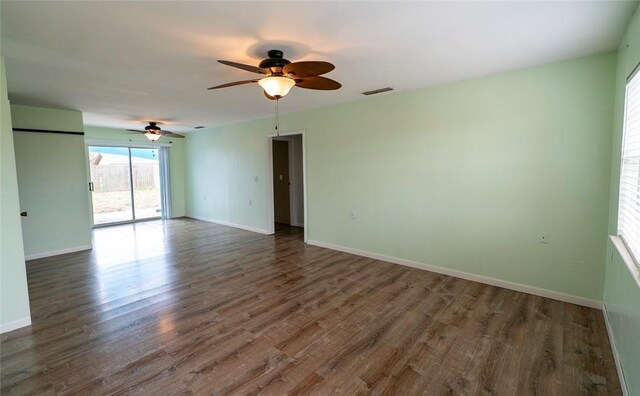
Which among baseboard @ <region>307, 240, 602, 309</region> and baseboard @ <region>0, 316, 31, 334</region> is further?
baseboard @ <region>307, 240, 602, 309</region>

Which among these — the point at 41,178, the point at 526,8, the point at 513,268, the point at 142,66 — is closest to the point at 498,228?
the point at 513,268

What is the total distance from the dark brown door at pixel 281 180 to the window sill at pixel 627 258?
5.96 m

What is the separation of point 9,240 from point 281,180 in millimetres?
5173

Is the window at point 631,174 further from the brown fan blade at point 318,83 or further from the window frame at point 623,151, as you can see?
the brown fan blade at point 318,83

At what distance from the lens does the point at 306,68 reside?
85.5 inches

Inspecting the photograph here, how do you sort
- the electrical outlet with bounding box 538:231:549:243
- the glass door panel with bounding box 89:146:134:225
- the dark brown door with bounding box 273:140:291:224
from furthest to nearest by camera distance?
the dark brown door with bounding box 273:140:291:224
the glass door panel with bounding box 89:146:134:225
the electrical outlet with bounding box 538:231:549:243

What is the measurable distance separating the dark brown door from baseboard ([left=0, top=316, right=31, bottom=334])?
496 centimetres

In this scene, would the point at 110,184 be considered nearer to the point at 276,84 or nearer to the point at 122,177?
the point at 122,177

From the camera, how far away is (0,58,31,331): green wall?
2543 millimetres

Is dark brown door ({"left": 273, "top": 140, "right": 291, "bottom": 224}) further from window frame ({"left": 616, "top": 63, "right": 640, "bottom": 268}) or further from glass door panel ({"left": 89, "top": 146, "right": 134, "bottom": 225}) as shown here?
window frame ({"left": 616, "top": 63, "right": 640, "bottom": 268})

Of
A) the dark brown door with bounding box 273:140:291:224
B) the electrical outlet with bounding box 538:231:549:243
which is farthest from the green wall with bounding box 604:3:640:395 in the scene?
the dark brown door with bounding box 273:140:291:224

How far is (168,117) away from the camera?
569cm

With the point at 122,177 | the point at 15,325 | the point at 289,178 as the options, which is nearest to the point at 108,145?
the point at 122,177

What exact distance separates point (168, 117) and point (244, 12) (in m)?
4.54
